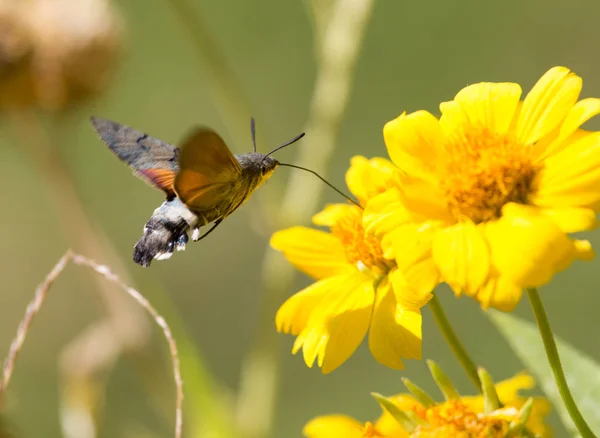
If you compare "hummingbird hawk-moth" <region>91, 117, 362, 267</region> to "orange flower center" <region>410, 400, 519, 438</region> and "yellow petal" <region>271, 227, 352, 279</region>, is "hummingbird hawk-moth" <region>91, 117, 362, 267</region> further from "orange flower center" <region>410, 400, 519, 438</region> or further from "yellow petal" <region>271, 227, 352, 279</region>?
"orange flower center" <region>410, 400, 519, 438</region>

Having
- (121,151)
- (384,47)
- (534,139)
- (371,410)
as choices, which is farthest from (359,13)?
(384,47)

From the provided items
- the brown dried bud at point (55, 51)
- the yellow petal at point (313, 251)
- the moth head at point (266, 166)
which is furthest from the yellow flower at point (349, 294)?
the brown dried bud at point (55, 51)

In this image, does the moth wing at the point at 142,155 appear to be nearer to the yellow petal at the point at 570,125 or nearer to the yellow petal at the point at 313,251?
the yellow petal at the point at 313,251

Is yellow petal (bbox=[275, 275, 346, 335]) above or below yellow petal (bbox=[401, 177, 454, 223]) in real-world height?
below

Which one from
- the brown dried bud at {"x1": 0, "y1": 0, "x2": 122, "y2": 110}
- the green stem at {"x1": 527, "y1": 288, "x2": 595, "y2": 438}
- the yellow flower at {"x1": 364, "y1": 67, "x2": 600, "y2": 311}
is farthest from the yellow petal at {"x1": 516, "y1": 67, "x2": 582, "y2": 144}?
the brown dried bud at {"x1": 0, "y1": 0, "x2": 122, "y2": 110}

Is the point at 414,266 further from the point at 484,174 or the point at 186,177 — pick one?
the point at 186,177
